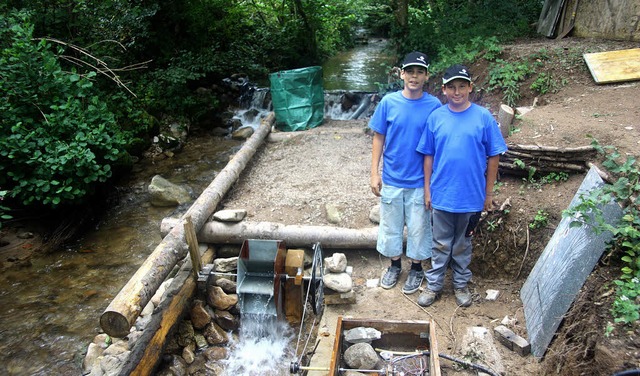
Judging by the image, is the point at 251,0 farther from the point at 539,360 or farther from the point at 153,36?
the point at 539,360

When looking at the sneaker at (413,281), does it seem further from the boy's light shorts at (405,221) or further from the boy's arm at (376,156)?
the boy's arm at (376,156)

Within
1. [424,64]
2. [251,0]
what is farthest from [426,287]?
[251,0]

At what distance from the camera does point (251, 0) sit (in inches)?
602

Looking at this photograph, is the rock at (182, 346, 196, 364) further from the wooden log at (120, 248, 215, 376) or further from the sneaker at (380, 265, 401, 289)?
the sneaker at (380, 265, 401, 289)

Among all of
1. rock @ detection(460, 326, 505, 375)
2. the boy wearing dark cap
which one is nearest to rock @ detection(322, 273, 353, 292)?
the boy wearing dark cap

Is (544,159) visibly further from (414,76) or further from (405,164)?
(414,76)

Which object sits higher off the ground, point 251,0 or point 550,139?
point 251,0

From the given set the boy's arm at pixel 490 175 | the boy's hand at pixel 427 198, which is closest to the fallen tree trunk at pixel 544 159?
the boy's arm at pixel 490 175

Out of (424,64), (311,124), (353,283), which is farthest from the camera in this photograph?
(311,124)

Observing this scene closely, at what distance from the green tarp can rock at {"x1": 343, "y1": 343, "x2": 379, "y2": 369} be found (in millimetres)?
6509

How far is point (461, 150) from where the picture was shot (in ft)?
11.7

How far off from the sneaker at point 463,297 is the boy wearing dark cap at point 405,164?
38cm

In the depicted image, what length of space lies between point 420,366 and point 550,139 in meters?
2.94

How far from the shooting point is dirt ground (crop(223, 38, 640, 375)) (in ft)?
9.96
